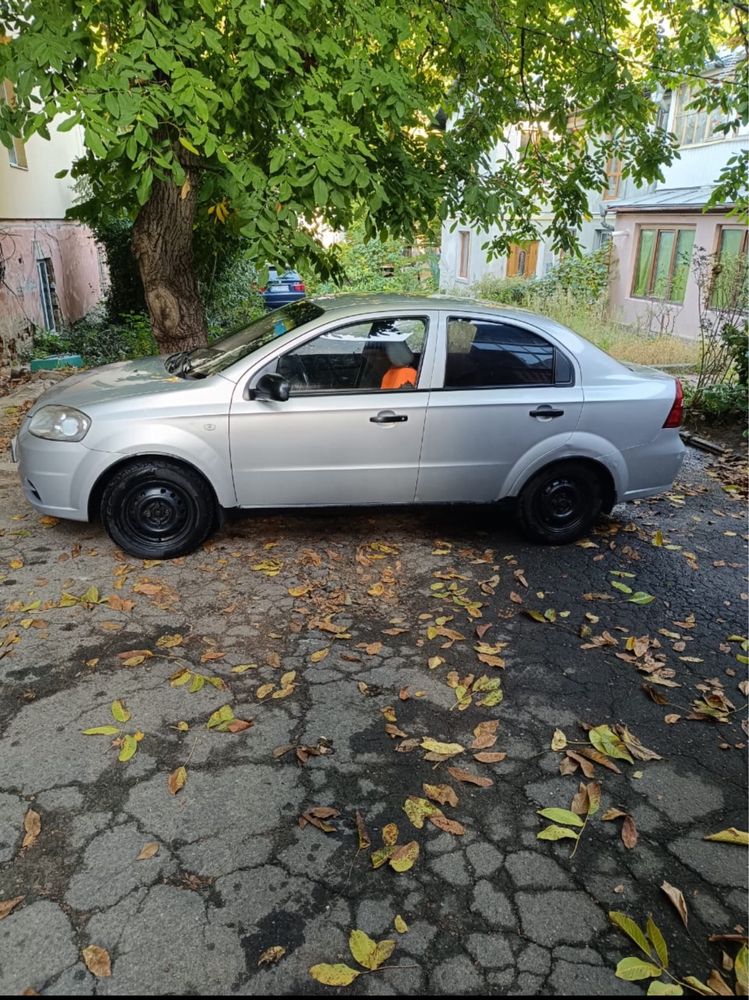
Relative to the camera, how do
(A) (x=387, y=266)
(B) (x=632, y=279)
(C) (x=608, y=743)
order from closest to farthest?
(C) (x=608, y=743) → (B) (x=632, y=279) → (A) (x=387, y=266)

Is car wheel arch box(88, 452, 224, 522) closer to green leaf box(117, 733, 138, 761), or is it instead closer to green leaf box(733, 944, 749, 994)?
green leaf box(117, 733, 138, 761)

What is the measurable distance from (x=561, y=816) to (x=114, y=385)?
3.90 metres

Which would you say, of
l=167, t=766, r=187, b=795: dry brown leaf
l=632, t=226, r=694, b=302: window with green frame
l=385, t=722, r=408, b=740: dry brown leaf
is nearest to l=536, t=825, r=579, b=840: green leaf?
l=385, t=722, r=408, b=740: dry brown leaf

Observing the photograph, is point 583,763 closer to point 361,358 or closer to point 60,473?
point 361,358

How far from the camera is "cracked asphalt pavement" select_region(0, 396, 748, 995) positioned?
2219mm

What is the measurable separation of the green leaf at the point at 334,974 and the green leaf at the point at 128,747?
125 cm

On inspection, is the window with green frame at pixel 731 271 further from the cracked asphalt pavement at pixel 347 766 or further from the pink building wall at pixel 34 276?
the pink building wall at pixel 34 276

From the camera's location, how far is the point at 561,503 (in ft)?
16.8

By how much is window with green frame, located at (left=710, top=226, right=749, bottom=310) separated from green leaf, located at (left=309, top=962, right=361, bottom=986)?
8.38 meters

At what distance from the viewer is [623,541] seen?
5.31m

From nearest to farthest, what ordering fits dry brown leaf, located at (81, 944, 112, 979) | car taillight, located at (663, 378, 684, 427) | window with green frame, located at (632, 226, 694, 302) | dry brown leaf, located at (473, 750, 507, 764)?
dry brown leaf, located at (81, 944, 112, 979), dry brown leaf, located at (473, 750, 507, 764), car taillight, located at (663, 378, 684, 427), window with green frame, located at (632, 226, 694, 302)

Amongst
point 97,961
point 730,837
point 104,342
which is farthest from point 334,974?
point 104,342

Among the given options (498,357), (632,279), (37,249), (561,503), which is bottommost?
(561,503)

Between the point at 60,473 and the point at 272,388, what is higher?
the point at 272,388
